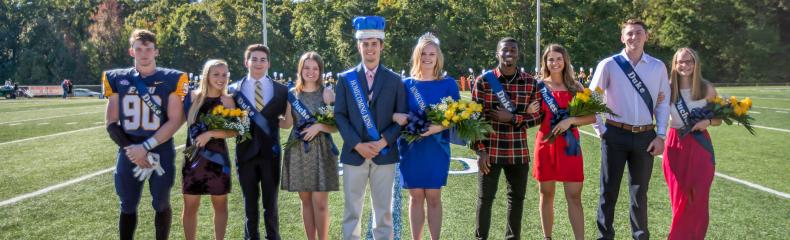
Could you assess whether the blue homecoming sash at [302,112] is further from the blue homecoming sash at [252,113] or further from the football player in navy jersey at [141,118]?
the football player in navy jersey at [141,118]

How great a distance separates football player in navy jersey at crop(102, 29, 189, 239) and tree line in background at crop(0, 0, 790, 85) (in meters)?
44.0

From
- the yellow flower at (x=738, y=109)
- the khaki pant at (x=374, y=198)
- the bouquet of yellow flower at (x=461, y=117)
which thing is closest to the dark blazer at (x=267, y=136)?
the khaki pant at (x=374, y=198)

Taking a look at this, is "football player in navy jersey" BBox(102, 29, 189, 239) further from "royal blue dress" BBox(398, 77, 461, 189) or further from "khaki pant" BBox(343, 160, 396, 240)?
"royal blue dress" BBox(398, 77, 461, 189)

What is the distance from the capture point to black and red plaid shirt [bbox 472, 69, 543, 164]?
4602 mm

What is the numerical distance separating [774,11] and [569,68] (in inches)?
2273

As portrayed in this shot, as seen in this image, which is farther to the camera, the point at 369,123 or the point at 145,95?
the point at 145,95

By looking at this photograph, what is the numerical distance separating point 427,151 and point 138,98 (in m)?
1.97

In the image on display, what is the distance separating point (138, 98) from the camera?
14.2ft

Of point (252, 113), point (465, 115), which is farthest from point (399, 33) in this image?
point (465, 115)

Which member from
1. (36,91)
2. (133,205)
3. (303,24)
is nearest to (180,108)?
(133,205)

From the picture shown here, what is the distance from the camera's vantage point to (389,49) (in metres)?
49.5

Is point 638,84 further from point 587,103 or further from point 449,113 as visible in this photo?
point 449,113

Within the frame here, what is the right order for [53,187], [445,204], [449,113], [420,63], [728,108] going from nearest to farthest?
[449,113] → [420,63] → [728,108] → [445,204] → [53,187]

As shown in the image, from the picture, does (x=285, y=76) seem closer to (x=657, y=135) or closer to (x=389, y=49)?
(x=389, y=49)
